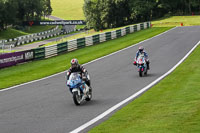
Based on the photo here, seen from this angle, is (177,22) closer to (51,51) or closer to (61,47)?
(61,47)

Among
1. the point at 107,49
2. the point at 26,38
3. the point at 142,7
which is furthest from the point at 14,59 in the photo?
the point at 142,7

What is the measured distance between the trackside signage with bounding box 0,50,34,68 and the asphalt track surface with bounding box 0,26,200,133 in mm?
6260

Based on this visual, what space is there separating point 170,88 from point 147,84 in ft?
6.94

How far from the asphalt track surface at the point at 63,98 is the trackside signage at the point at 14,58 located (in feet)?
20.5

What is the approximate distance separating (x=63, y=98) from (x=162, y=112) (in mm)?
5204

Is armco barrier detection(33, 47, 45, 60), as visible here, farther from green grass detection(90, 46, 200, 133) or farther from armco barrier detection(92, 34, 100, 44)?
green grass detection(90, 46, 200, 133)

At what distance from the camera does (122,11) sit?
97562 mm

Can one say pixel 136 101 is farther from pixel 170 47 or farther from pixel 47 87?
pixel 170 47

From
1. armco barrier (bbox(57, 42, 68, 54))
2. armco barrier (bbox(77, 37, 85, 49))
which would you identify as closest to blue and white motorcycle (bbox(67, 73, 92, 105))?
armco barrier (bbox(57, 42, 68, 54))

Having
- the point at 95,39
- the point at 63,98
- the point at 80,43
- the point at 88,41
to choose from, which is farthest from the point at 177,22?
the point at 63,98

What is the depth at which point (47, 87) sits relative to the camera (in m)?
18.5

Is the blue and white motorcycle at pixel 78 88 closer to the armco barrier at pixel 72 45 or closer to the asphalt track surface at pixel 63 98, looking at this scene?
the asphalt track surface at pixel 63 98

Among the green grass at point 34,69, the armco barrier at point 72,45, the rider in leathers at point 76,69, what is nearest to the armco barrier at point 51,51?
the green grass at point 34,69

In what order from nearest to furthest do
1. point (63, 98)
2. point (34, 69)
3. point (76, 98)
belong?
point (76, 98)
point (63, 98)
point (34, 69)
